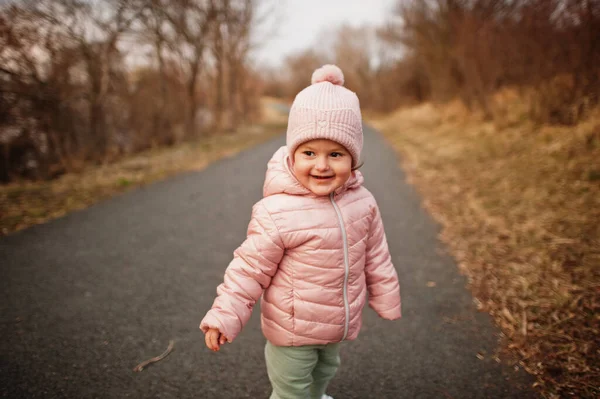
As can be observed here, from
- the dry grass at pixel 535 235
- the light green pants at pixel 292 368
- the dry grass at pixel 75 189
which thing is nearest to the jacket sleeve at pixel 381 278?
the light green pants at pixel 292 368

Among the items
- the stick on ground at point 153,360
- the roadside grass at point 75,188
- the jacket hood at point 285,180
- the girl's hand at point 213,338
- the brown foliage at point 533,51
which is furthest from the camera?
the brown foliage at point 533,51

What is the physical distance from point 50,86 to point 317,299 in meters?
8.55

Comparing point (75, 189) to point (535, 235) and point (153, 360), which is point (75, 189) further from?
point (535, 235)

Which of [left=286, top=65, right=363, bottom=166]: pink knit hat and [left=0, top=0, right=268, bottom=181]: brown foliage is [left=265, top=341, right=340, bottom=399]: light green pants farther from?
[left=0, top=0, right=268, bottom=181]: brown foliage

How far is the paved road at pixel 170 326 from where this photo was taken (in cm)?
207

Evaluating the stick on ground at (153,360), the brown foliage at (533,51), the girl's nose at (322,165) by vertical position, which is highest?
the brown foliage at (533,51)

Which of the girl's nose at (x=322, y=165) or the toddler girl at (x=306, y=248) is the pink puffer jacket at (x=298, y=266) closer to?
the toddler girl at (x=306, y=248)

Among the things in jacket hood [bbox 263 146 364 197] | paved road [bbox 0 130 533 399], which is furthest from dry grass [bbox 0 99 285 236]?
jacket hood [bbox 263 146 364 197]

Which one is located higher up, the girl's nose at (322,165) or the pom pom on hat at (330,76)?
the pom pom on hat at (330,76)

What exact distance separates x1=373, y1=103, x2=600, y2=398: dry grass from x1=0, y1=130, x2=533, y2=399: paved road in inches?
8.5

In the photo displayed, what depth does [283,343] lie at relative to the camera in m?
1.64

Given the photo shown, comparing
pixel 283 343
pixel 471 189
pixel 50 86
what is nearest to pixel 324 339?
pixel 283 343

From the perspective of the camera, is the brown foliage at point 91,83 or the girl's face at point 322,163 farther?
the brown foliage at point 91,83

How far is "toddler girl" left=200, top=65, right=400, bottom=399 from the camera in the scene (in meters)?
1.54
